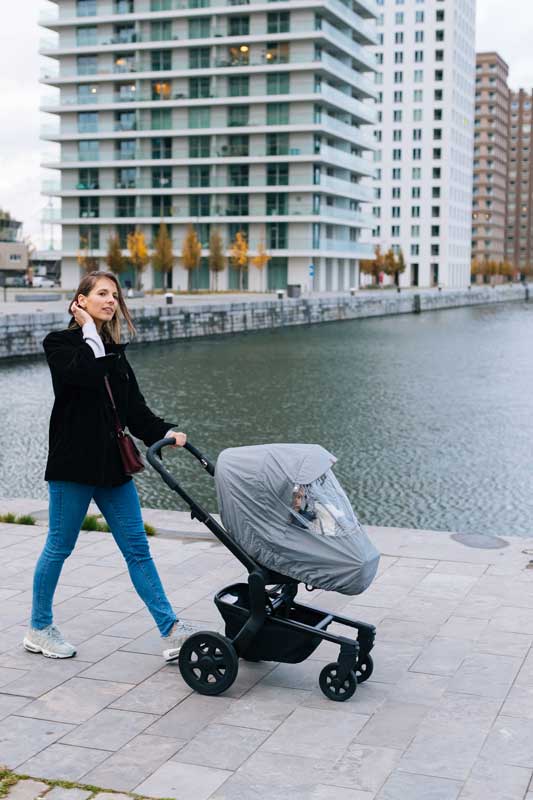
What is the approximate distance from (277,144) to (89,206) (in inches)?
672

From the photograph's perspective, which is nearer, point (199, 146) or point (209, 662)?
point (209, 662)

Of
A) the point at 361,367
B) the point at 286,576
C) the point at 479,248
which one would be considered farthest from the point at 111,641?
the point at 479,248

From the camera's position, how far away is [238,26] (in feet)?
268

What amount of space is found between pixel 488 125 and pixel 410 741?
16927cm

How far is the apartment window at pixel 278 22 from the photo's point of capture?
80.1 meters

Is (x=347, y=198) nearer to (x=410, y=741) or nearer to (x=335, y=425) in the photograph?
(x=335, y=425)

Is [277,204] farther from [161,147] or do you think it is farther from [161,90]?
[161,90]

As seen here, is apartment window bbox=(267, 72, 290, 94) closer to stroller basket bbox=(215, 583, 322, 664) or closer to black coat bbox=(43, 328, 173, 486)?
black coat bbox=(43, 328, 173, 486)

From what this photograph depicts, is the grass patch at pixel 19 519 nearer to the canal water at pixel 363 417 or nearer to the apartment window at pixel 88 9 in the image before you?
the canal water at pixel 363 417

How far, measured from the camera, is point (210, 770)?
415cm

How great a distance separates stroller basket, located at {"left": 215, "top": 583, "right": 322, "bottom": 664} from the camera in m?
5.06

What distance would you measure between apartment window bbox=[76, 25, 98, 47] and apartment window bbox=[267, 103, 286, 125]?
652 inches

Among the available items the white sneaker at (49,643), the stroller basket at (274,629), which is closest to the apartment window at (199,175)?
the white sneaker at (49,643)

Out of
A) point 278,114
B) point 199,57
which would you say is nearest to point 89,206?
point 199,57
